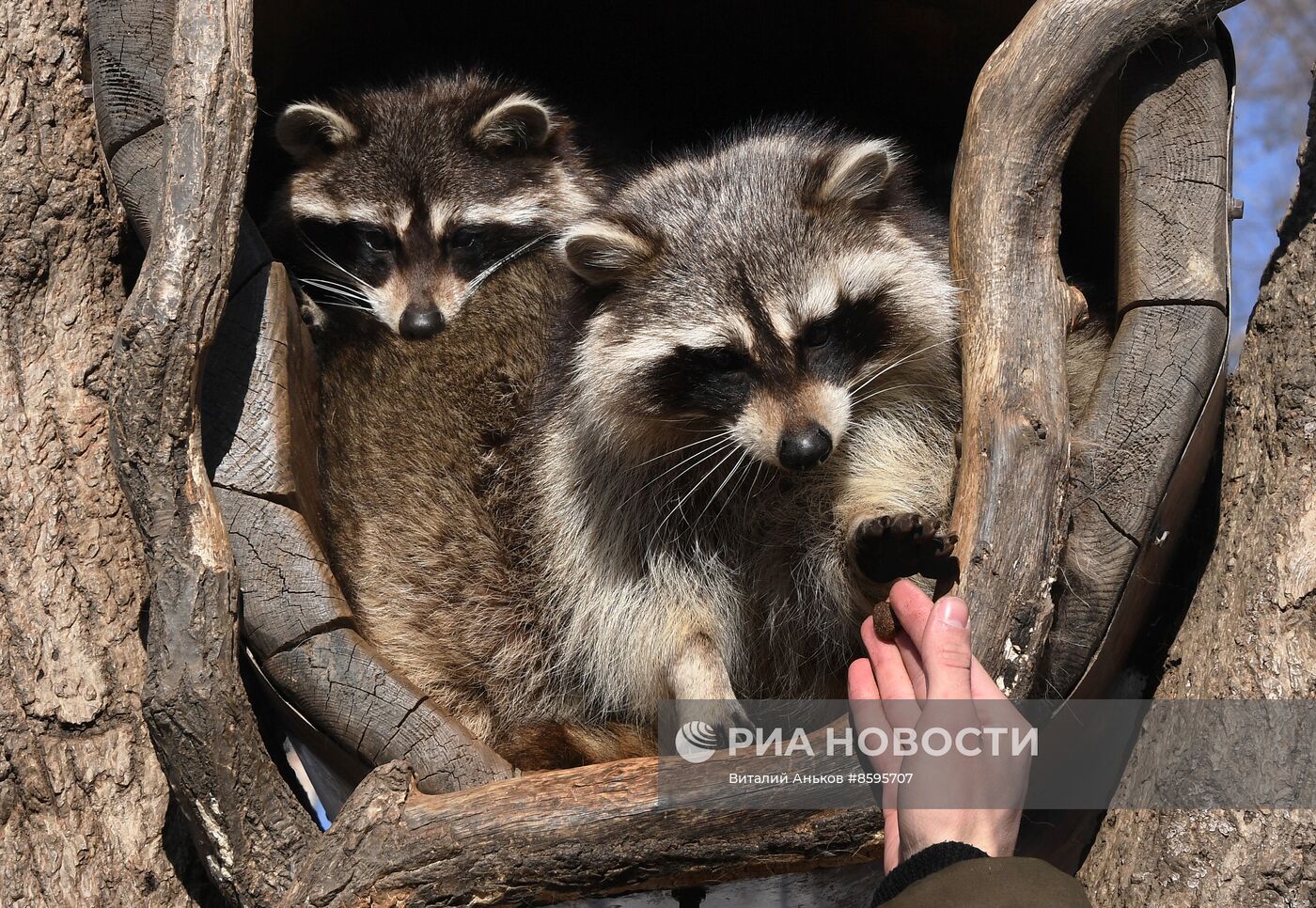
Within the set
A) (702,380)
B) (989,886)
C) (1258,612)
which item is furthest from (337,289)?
(989,886)

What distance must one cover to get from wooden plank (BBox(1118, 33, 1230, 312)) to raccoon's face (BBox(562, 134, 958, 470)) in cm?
38

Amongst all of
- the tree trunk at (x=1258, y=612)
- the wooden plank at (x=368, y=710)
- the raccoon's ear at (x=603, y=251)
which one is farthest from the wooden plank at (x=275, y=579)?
the tree trunk at (x=1258, y=612)

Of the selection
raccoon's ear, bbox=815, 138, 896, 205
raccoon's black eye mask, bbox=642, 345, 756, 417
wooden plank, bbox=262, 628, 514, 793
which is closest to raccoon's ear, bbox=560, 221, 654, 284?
raccoon's black eye mask, bbox=642, 345, 756, 417

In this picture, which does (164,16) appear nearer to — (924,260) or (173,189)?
(173,189)

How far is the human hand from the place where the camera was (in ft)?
5.03

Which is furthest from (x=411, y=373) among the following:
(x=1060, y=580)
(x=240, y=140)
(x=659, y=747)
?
(x=1060, y=580)

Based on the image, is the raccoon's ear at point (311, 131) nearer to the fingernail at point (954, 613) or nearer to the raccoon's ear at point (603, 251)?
the raccoon's ear at point (603, 251)

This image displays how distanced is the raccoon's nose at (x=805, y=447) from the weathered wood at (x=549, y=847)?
56 centimetres

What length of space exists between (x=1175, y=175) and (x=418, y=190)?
1988 millimetres

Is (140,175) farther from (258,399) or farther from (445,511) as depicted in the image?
(445,511)

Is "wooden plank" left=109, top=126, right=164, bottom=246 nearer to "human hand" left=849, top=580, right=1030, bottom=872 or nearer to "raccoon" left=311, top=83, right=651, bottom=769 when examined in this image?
"raccoon" left=311, top=83, right=651, bottom=769

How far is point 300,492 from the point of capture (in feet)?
8.13

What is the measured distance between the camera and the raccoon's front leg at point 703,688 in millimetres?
2488

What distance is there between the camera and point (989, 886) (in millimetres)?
1370
